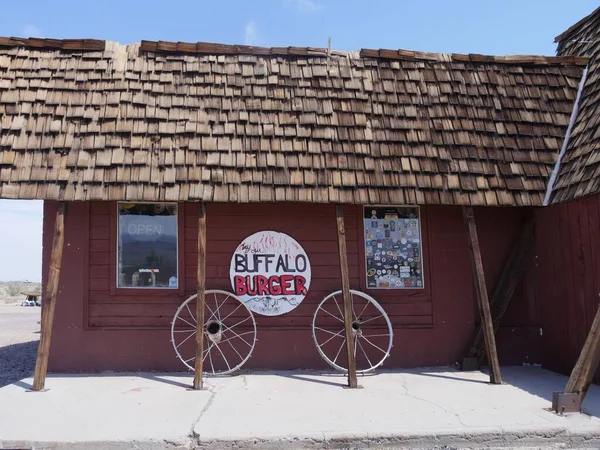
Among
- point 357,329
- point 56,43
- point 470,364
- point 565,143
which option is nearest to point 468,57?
point 565,143

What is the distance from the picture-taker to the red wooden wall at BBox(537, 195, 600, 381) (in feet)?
21.0

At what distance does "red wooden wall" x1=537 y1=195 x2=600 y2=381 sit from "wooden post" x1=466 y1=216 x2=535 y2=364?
0.18 meters

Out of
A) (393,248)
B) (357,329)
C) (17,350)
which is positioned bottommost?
→ (17,350)

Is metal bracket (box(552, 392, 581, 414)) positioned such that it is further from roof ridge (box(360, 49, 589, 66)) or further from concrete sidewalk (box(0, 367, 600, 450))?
roof ridge (box(360, 49, 589, 66))

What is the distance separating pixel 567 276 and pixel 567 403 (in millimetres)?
2292

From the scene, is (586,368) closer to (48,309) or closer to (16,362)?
(48,309)

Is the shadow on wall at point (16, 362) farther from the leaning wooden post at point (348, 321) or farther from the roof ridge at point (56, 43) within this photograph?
the roof ridge at point (56, 43)

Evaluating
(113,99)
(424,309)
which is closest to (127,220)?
(113,99)

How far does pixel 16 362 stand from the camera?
870cm

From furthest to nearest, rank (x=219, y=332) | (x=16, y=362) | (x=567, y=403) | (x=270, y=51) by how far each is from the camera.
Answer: (x=16, y=362)
(x=270, y=51)
(x=219, y=332)
(x=567, y=403)

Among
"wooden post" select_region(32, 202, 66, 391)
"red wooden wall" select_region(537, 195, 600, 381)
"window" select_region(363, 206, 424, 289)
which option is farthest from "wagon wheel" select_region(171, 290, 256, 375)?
"red wooden wall" select_region(537, 195, 600, 381)

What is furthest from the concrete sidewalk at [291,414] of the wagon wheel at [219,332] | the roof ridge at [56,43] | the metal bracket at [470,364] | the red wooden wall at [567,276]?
the roof ridge at [56,43]

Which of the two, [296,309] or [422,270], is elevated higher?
[422,270]

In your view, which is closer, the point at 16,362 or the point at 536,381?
the point at 536,381
